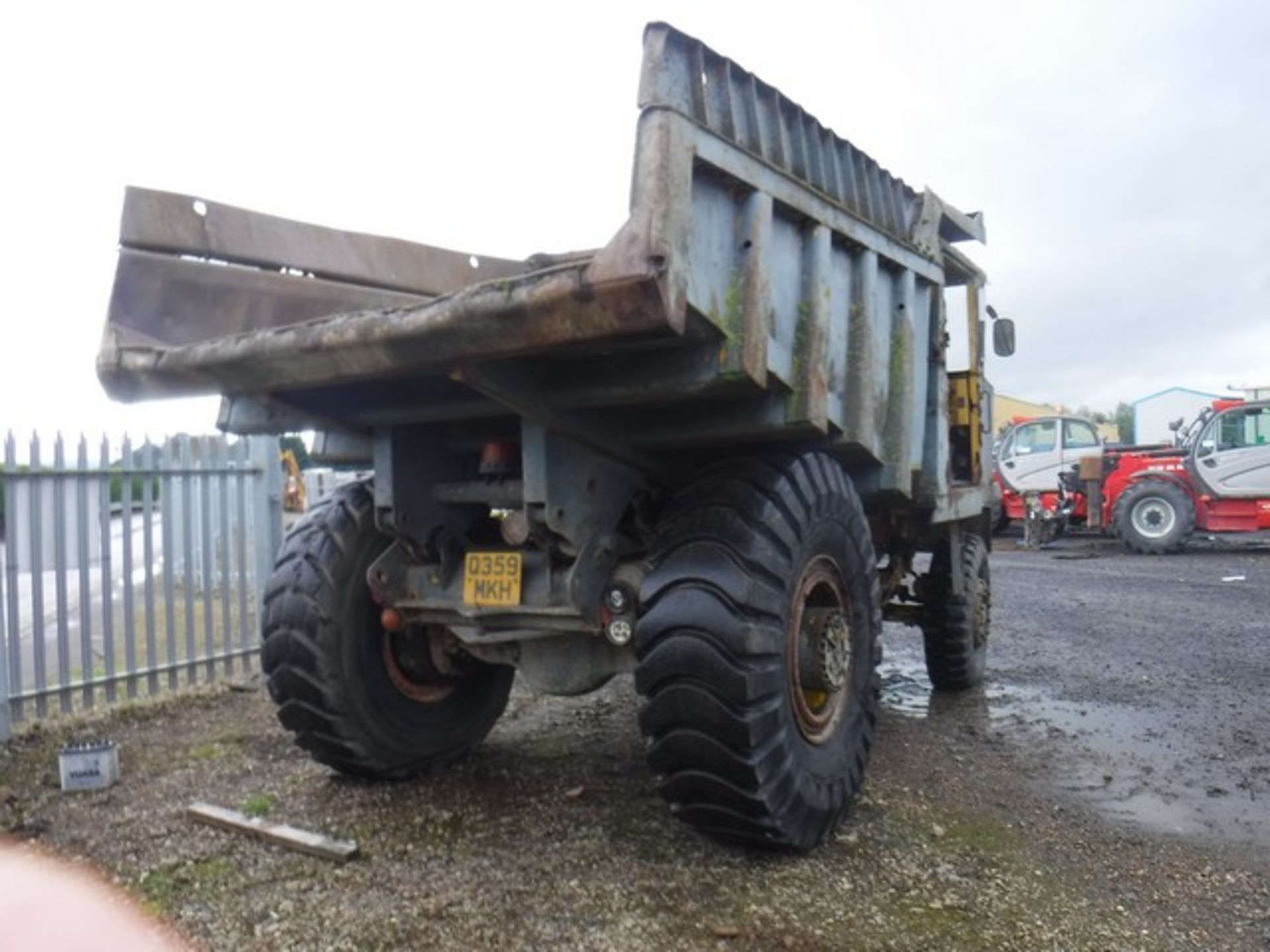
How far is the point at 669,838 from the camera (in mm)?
3650

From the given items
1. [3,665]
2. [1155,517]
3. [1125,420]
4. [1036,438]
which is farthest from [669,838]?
[1125,420]

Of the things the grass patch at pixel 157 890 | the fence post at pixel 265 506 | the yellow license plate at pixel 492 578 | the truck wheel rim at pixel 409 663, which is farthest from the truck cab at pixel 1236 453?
the grass patch at pixel 157 890

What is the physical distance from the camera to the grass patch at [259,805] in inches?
157

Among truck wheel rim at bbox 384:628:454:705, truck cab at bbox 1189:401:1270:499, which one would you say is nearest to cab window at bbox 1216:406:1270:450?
truck cab at bbox 1189:401:1270:499

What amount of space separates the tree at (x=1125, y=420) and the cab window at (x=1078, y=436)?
35.3 meters

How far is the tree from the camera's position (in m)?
56.7

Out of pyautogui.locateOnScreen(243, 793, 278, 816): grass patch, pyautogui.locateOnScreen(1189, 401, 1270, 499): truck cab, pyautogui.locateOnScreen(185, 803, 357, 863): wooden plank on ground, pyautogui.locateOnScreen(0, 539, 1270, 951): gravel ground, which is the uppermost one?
pyautogui.locateOnScreen(1189, 401, 1270, 499): truck cab

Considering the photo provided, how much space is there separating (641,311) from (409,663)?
7.72 feet

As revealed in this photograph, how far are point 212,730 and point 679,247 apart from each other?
4209mm

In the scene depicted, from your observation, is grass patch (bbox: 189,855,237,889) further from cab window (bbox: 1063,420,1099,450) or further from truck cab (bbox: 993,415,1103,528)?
cab window (bbox: 1063,420,1099,450)

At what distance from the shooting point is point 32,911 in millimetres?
3078

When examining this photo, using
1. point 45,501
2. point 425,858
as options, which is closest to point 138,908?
point 425,858

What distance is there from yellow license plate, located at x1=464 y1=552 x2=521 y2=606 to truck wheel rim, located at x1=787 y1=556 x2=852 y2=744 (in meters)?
0.99

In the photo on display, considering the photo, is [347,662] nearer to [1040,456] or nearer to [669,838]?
Answer: [669,838]
